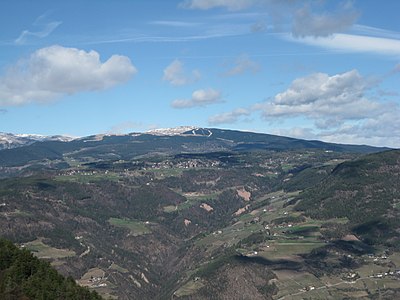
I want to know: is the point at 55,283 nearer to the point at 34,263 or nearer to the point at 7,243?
the point at 34,263

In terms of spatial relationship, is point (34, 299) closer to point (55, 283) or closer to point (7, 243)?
point (55, 283)

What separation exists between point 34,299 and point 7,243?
44.3m

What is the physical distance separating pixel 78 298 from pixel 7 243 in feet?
137

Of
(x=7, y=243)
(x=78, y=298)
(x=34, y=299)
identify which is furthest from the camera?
(x=7, y=243)

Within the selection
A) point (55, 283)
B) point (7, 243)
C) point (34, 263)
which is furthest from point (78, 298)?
point (7, 243)

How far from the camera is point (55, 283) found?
142875 millimetres

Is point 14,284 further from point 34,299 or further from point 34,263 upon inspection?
point 34,263

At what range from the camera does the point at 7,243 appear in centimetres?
16650

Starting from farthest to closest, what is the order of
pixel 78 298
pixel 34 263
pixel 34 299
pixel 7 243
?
pixel 7 243
pixel 34 263
pixel 78 298
pixel 34 299

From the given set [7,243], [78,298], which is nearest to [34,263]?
[7,243]

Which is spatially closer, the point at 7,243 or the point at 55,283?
the point at 55,283

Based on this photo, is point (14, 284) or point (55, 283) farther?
point (55, 283)

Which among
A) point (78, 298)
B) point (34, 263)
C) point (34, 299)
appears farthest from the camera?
point (34, 263)

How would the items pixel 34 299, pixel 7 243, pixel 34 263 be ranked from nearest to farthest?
pixel 34 299 → pixel 34 263 → pixel 7 243
